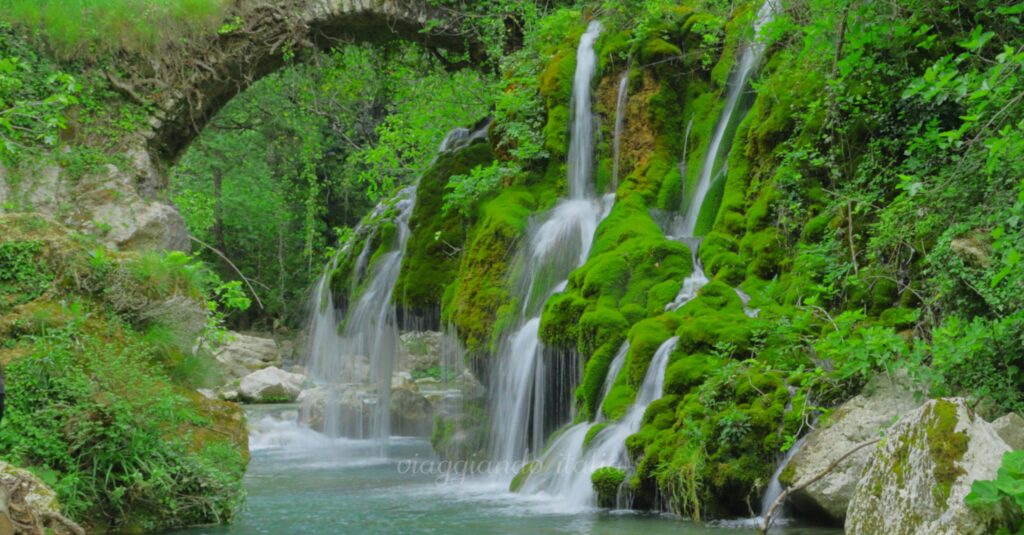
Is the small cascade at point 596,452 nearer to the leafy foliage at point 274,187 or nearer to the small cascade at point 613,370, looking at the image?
the small cascade at point 613,370

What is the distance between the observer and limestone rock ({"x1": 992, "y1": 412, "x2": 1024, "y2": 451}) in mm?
4840

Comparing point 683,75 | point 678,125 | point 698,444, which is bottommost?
point 698,444

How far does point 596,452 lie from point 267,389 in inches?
593

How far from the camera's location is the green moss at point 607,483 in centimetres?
702

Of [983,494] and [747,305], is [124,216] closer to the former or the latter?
[747,305]

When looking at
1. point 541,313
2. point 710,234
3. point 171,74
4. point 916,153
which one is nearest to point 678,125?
point 710,234

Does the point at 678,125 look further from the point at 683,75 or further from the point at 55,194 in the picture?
the point at 55,194

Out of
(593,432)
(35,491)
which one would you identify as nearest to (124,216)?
(35,491)

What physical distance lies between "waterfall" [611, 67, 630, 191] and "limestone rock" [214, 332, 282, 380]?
1500 centimetres

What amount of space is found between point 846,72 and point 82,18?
11.4 meters

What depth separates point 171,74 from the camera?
14.4m

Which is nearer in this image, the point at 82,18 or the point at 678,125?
the point at 678,125

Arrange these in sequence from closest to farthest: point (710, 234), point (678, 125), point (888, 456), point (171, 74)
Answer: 1. point (888, 456)
2. point (710, 234)
3. point (678, 125)
4. point (171, 74)

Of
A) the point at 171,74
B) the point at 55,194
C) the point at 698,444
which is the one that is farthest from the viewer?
the point at 171,74
